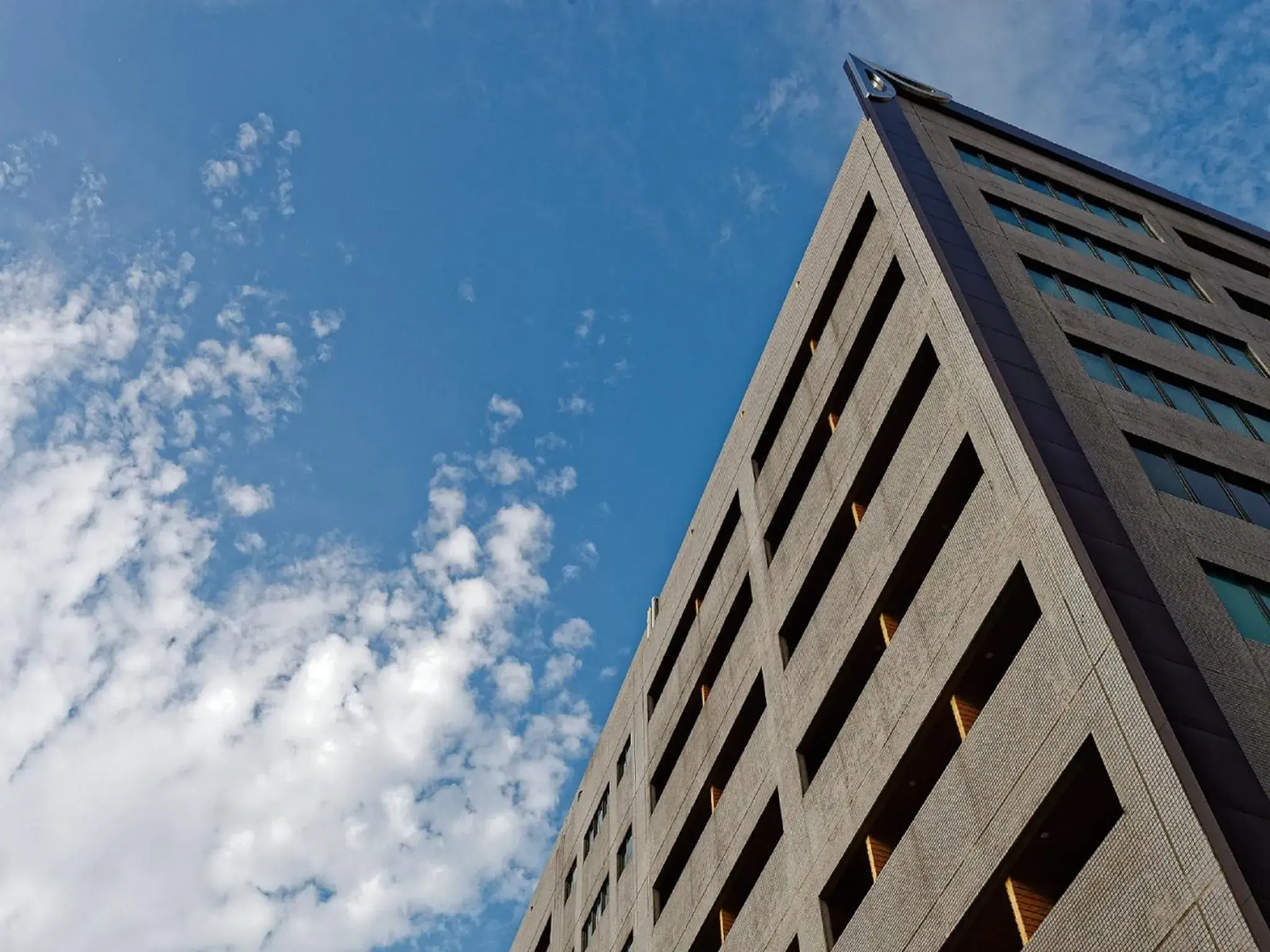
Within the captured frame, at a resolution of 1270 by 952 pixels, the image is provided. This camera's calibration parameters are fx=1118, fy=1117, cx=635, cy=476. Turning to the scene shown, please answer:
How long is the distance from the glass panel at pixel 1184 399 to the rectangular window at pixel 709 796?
11924 millimetres

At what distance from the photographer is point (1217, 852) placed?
13109 mm

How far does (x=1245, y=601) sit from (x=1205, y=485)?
149 inches

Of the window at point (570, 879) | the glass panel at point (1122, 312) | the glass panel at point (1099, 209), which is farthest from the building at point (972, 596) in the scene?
the window at point (570, 879)

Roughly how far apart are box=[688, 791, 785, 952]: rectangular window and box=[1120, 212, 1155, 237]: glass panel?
21.0 meters

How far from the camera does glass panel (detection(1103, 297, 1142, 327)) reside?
91.1 ft

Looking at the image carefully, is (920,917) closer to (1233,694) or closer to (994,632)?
(994,632)

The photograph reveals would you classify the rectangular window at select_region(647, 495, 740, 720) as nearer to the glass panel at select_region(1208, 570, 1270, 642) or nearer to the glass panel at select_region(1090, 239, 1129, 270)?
the glass panel at select_region(1090, 239, 1129, 270)

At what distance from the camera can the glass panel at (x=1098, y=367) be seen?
24125mm

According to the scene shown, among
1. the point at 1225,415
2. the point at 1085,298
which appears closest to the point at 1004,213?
the point at 1085,298

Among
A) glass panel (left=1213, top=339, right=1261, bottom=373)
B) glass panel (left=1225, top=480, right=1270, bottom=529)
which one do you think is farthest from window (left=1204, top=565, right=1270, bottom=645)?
glass panel (left=1213, top=339, right=1261, bottom=373)

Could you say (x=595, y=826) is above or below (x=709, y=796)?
above

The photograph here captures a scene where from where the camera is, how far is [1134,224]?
34.9m

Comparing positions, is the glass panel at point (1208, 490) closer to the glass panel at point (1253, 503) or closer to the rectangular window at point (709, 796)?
the glass panel at point (1253, 503)

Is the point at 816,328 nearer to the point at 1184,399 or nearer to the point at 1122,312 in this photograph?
the point at 1122,312
